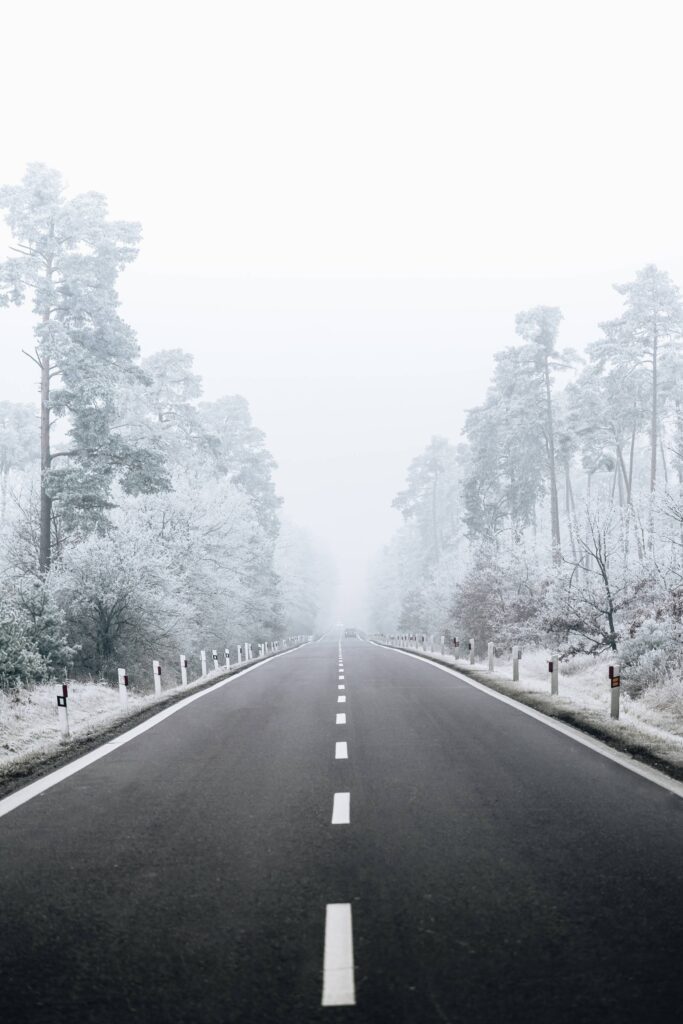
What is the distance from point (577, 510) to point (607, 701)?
33375 millimetres

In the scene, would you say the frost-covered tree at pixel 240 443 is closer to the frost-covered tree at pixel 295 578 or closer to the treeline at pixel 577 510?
the frost-covered tree at pixel 295 578

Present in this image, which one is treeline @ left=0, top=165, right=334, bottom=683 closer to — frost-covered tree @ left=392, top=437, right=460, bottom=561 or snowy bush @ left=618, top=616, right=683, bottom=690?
snowy bush @ left=618, top=616, right=683, bottom=690

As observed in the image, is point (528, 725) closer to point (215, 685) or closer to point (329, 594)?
point (215, 685)

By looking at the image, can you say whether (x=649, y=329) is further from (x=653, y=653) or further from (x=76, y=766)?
(x=76, y=766)

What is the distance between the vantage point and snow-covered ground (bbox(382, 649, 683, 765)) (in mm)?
10975

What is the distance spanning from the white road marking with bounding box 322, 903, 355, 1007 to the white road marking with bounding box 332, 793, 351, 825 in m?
2.04

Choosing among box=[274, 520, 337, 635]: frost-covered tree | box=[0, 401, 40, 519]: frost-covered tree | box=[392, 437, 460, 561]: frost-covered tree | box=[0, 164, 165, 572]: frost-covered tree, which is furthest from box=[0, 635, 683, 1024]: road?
box=[392, 437, 460, 561]: frost-covered tree

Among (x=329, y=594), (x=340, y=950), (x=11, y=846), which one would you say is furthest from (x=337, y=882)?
(x=329, y=594)

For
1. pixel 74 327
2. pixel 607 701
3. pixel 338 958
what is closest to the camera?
pixel 338 958

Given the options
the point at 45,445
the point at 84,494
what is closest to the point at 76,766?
the point at 84,494

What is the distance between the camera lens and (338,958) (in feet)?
14.1

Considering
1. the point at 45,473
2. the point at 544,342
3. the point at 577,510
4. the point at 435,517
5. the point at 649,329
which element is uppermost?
the point at 544,342

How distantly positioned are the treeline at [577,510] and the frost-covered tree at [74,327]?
13075 millimetres

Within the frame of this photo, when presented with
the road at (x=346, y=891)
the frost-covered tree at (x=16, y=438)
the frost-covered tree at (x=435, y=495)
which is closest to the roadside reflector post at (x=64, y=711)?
the road at (x=346, y=891)
